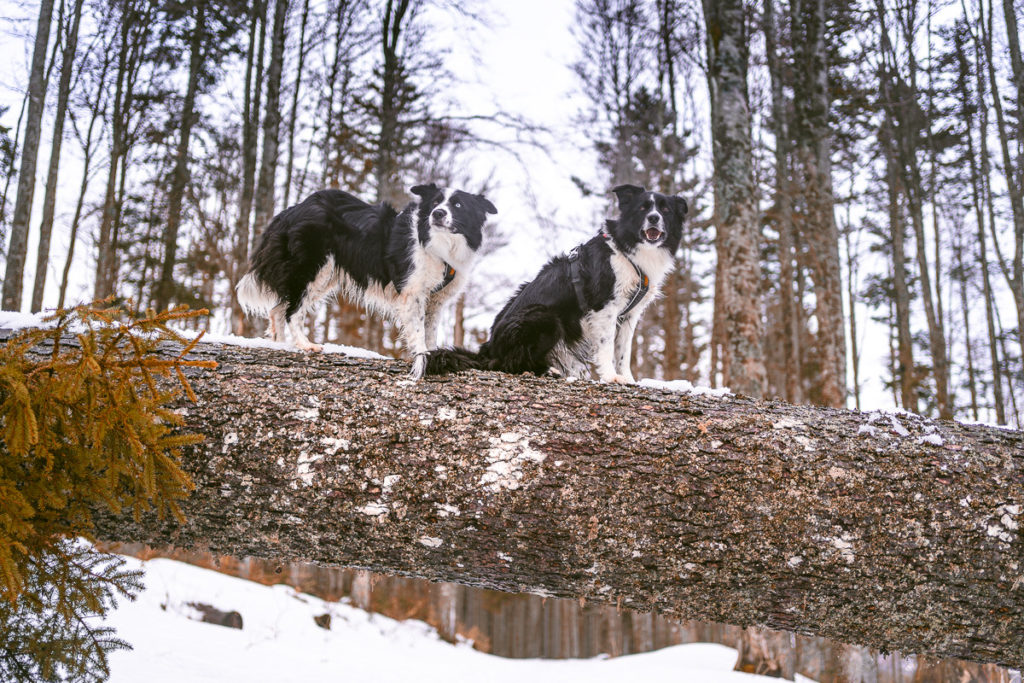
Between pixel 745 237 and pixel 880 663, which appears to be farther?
pixel 880 663

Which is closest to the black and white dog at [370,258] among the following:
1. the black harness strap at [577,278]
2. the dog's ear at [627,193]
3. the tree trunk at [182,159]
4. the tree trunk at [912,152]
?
the black harness strap at [577,278]

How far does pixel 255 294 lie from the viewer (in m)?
5.11

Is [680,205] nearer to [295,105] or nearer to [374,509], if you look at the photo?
[374,509]

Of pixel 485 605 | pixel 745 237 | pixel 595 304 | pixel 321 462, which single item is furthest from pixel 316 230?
pixel 485 605

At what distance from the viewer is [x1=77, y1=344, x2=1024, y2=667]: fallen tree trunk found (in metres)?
2.51

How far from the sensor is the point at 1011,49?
25.1ft

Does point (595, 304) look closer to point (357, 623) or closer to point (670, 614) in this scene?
point (670, 614)

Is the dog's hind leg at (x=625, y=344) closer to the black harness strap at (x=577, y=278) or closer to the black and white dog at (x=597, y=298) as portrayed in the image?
the black and white dog at (x=597, y=298)

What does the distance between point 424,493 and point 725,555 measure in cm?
124

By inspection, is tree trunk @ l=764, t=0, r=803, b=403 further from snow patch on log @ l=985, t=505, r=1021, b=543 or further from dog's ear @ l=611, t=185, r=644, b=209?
snow patch on log @ l=985, t=505, r=1021, b=543

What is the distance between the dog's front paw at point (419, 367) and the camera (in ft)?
10.9

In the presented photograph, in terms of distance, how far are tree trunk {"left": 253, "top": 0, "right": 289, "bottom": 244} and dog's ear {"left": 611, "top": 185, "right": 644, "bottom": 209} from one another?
6572mm

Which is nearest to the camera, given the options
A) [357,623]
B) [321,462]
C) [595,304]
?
[321,462]

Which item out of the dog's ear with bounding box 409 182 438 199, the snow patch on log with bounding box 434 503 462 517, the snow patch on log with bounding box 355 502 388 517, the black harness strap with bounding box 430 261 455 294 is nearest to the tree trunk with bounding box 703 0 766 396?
the black harness strap with bounding box 430 261 455 294
